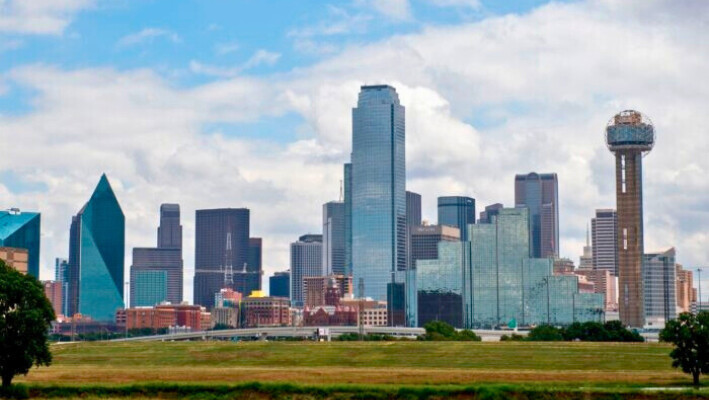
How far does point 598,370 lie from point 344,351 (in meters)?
48.2

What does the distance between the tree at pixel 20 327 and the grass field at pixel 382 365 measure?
9.43 m

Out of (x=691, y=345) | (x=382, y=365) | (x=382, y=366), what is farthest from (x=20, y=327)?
(x=691, y=345)

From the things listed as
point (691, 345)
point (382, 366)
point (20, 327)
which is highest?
point (20, 327)

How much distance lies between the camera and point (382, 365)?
164m

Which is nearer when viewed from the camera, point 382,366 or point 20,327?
point 20,327

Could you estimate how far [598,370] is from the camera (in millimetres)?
148500

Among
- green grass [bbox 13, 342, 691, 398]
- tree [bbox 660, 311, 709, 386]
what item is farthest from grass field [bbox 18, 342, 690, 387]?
tree [bbox 660, 311, 709, 386]

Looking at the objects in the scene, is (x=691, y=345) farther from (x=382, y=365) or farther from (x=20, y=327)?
(x=20, y=327)

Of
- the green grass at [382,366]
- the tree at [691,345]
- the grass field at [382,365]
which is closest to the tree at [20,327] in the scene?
the green grass at [382,366]

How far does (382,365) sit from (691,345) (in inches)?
1912

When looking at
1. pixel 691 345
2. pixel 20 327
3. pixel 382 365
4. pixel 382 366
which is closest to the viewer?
pixel 20 327

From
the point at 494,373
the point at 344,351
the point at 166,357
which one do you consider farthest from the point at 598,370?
the point at 166,357

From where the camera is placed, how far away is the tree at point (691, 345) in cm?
12494

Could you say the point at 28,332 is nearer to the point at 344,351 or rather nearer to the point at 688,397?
the point at 688,397
